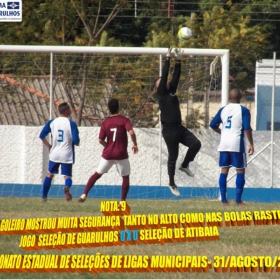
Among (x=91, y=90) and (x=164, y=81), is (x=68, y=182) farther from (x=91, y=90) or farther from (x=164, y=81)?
(x=91, y=90)

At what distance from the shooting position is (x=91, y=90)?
1878cm

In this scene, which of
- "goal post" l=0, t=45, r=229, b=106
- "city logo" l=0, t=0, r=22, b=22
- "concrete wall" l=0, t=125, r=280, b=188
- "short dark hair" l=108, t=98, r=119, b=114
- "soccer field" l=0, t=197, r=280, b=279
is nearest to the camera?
"soccer field" l=0, t=197, r=280, b=279

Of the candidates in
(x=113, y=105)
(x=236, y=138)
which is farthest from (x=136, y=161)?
(x=113, y=105)

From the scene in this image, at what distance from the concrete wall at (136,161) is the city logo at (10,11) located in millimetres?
4244

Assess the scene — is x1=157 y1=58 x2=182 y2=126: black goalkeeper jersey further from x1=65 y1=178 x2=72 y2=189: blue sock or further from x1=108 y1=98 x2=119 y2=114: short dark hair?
x1=65 y1=178 x2=72 y2=189: blue sock

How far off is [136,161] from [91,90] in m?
1.83

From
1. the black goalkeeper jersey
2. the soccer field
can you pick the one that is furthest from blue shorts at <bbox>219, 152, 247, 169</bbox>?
the soccer field

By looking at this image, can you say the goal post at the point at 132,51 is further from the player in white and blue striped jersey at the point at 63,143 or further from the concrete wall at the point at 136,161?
the player in white and blue striped jersey at the point at 63,143

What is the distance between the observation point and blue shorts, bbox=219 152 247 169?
45.5 ft

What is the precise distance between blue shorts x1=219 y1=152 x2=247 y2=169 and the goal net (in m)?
4.27

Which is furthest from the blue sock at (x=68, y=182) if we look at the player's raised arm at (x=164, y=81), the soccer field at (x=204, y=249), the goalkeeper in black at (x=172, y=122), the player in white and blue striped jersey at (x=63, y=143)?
the soccer field at (x=204, y=249)

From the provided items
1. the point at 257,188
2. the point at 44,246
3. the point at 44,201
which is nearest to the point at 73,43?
the point at 257,188

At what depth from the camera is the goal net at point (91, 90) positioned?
18.4m

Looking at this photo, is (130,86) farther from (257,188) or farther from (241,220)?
(241,220)
